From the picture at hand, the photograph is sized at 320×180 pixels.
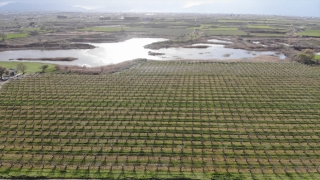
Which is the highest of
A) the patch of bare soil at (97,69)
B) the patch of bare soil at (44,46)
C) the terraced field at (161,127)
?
the patch of bare soil at (44,46)

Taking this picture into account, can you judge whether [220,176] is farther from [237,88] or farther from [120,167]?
[237,88]

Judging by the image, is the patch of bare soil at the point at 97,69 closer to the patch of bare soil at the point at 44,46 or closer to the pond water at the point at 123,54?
the pond water at the point at 123,54

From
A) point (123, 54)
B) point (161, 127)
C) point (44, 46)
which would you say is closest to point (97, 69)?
point (123, 54)

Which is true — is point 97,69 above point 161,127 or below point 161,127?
above

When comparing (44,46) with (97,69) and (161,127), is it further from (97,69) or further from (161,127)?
(161,127)

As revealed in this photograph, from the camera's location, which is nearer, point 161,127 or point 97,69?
point 161,127

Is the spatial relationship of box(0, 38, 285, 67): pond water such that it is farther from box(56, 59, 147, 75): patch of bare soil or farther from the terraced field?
the terraced field

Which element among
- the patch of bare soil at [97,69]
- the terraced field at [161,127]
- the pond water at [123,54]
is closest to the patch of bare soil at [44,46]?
the pond water at [123,54]

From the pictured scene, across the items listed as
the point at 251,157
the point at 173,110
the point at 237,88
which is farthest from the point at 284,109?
the point at 173,110
